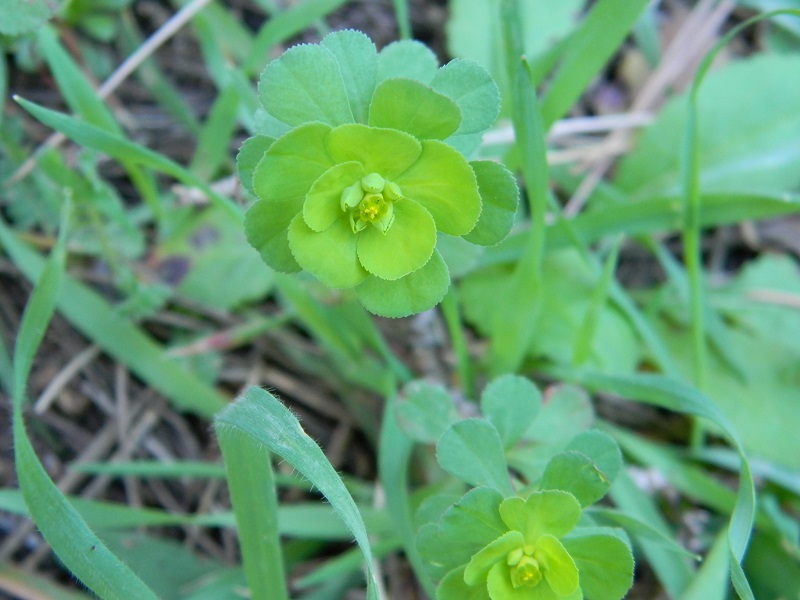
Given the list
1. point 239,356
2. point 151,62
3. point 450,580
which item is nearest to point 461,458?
point 450,580

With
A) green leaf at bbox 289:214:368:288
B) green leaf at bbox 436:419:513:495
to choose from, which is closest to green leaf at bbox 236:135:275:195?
green leaf at bbox 289:214:368:288

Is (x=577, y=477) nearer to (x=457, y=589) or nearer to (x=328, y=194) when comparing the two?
(x=457, y=589)

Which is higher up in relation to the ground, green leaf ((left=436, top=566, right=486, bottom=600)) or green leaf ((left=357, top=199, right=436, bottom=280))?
green leaf ((left=357, top=199, right=436, bottom=280))

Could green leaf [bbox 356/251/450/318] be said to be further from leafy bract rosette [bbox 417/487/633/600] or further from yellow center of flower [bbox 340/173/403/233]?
leafy bract rosette [bbox 417/487/633/600]

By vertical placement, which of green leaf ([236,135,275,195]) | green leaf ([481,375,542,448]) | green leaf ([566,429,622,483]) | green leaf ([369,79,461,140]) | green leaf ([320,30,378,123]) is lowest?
green leaf ([566,429,622,483])

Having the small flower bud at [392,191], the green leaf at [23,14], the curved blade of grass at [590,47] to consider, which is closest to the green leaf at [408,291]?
the small flower bud at [392,191]

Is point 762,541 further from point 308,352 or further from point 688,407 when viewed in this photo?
point 308,352

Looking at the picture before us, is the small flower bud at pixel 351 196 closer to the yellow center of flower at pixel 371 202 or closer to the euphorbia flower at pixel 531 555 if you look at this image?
the yellow center of flower at pixel 371 202

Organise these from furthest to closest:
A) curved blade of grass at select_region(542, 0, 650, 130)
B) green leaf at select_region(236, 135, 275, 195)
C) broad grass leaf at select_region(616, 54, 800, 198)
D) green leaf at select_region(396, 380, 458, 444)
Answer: broad grass leaf at select_region(616, 54, 800, 198) < curved blade of grass at select_region(542, 0, 650, 130) < green leaf at select_region(396, 380, 458, 444) < green leaf at select_region(236, 135, 275, 195)
